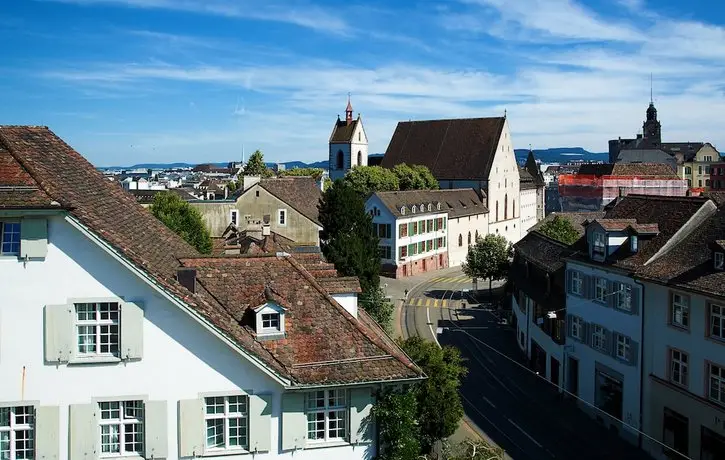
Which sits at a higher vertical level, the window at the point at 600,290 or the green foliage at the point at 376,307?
the window at the point at 600,290

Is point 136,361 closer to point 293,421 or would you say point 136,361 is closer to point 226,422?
point 226,422

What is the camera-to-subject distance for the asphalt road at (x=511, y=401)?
2984cm

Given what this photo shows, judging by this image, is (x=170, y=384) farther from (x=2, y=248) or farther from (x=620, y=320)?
(x=620, y=320)

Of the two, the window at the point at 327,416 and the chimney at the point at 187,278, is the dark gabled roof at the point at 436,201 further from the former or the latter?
the window at the point at 327,416

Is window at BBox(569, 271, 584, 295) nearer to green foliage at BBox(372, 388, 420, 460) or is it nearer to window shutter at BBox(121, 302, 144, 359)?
green foliage at BBox(372, 388, 420, 460)

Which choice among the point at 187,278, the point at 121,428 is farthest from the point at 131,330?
the point at 121,428

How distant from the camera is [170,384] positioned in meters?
14.6

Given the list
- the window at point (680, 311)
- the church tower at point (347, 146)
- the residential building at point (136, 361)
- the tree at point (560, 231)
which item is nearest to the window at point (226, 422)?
the residential building at point (136, 361)

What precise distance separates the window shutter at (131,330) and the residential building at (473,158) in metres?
89.3

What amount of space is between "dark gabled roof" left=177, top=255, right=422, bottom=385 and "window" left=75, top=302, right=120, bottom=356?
2.28 metres

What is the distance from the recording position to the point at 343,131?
12256 centimetres

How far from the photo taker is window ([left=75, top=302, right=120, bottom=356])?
567 inches

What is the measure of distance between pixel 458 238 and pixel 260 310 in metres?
77.3

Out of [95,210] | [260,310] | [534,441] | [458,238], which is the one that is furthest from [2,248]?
[458,238]
